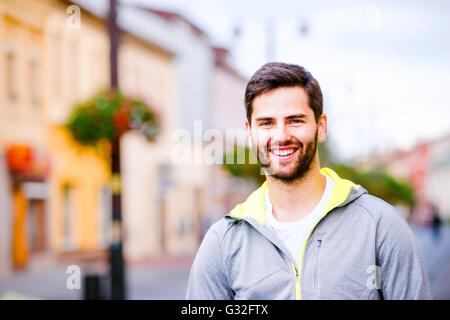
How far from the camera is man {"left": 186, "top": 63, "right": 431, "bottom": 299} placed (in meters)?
2.10

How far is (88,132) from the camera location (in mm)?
10750

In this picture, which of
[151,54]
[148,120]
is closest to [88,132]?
[148,120]

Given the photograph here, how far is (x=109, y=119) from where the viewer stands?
413 inches

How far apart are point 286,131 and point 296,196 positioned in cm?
18

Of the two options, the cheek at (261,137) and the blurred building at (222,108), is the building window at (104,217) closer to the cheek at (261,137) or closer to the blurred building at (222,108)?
the blurred building at (222,108)

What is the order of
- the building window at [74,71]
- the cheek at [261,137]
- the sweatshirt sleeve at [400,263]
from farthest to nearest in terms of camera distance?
the building window at [74,71] → the cheek at [261,137] → the sweatshirt sleeve at [400,263]

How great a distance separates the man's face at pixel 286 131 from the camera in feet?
7.31

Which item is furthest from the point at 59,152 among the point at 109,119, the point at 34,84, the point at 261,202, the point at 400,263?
the point at 400,263

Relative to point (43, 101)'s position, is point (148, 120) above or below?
below

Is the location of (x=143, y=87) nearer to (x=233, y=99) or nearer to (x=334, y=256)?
(x=233, y=99)

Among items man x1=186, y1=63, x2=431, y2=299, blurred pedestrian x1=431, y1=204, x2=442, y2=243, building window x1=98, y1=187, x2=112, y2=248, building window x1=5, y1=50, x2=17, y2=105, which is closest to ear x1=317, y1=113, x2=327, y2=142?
man x1=186, y1=63, x2=431, y2=299

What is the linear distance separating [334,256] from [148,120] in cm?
902

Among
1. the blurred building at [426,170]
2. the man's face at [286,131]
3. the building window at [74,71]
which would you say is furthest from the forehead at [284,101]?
the blurred building at [426,170]

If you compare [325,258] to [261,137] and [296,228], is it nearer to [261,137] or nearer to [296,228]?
[296,228]
